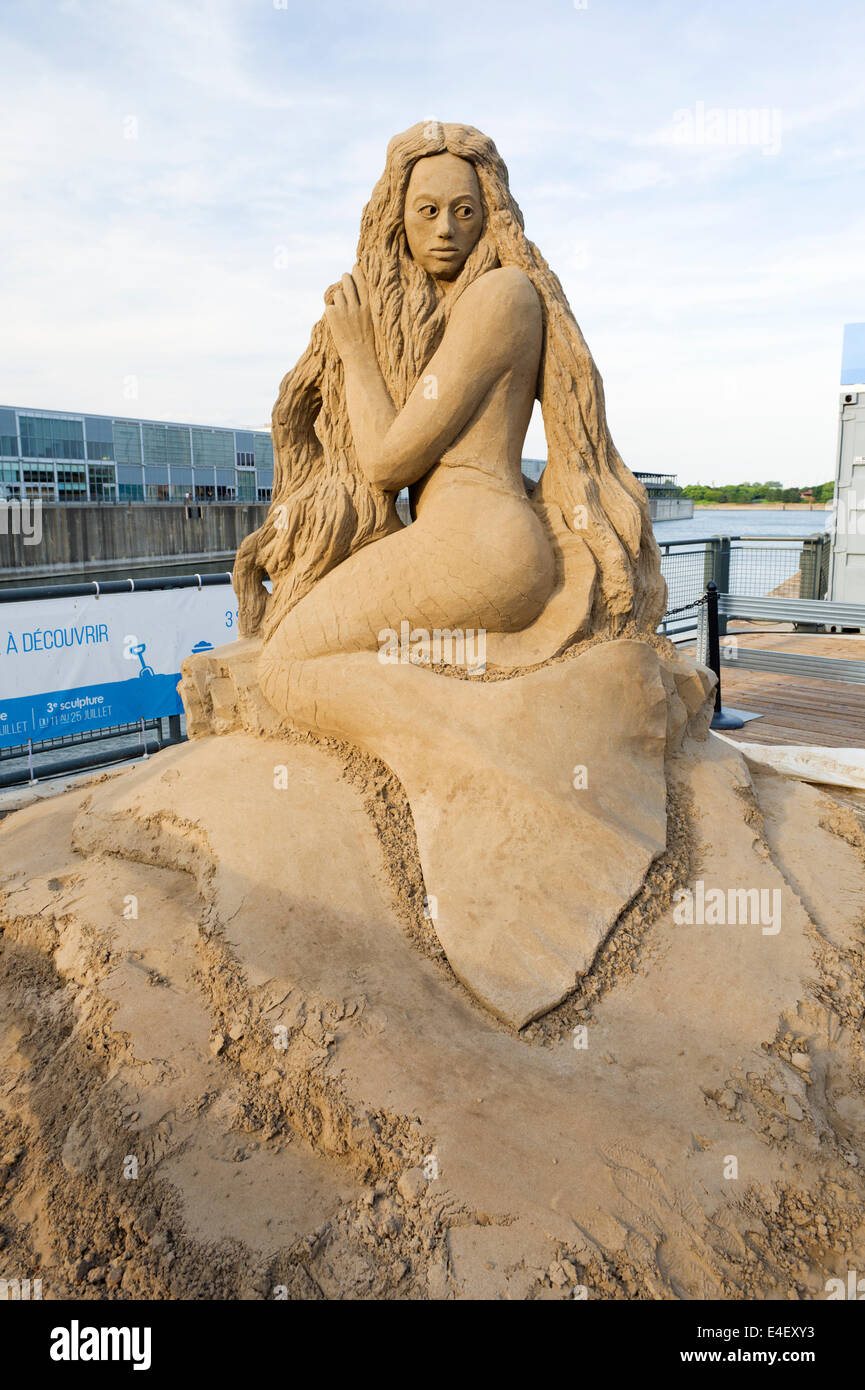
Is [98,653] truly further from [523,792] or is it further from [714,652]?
[714,652]

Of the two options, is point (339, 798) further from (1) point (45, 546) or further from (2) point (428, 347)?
→ (1) point (45, 546)

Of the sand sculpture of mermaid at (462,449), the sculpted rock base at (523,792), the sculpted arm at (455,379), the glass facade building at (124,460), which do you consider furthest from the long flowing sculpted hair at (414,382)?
the glass facade building at (124,460)

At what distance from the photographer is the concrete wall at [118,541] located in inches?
473

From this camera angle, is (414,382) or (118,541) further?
(118,541)

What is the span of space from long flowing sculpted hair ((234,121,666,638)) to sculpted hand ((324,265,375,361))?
0.05 m

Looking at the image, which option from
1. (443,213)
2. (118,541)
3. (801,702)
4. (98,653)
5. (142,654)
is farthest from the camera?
(118,541)

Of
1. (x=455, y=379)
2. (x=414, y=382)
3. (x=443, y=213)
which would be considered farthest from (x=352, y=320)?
(x=455, y=379)

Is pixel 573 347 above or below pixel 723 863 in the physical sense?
above

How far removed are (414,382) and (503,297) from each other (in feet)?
1.50

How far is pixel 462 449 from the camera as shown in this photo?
129 inches

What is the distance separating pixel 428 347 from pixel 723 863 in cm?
207

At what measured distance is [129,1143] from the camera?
6.93 ft

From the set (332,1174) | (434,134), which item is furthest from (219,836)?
(434,134)

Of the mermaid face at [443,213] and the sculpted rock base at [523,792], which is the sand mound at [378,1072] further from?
the mermaid face at [443,213]
